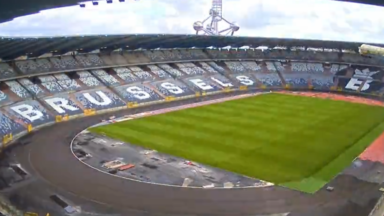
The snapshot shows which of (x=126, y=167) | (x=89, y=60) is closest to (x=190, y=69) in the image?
(x=89, y=60)

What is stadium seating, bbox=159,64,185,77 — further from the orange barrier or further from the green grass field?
the orange barrier

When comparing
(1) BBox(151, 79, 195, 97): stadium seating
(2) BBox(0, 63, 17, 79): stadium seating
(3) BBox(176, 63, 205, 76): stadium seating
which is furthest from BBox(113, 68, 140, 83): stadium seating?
(2) BBox(0, 63, 17, 79): stadium seating

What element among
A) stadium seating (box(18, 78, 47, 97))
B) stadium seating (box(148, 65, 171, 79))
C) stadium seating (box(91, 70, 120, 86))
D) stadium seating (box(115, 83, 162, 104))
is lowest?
stadium seating (box(115, 83, 162, 104))

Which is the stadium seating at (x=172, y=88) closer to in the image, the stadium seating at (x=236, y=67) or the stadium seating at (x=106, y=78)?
the stadium seating at (x=106, y=78)

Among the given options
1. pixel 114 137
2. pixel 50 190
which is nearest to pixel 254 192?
pixel 50 190

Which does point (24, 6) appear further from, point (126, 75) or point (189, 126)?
point (126, 75)
